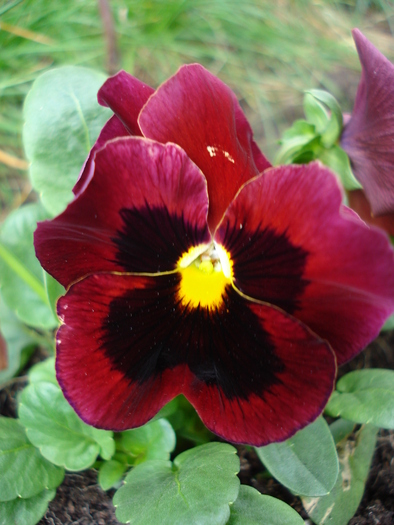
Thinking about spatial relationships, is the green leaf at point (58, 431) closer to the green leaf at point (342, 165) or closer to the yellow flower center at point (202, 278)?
the yellow flower center at point (202, 278)

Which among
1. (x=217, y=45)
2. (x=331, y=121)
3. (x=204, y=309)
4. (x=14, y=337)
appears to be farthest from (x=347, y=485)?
(x=217, y=45)

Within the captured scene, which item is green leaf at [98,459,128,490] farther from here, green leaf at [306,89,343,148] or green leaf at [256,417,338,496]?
green leaf at [306,89,343,148]

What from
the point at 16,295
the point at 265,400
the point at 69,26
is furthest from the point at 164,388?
the point at 69,26

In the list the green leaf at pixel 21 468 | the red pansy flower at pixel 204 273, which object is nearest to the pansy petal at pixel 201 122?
the red pansy flower at pixel 204 273

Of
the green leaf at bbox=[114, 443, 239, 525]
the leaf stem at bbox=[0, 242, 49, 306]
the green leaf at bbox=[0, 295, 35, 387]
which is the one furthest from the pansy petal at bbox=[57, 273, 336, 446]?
the green leaf at bbox=[0, 295, 35, 387]

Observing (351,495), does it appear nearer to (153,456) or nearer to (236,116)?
(153,456)

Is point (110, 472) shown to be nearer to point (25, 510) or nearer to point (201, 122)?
point (25, 510)

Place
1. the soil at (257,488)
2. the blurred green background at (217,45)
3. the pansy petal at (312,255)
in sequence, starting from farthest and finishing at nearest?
the blurred green background at (217,45) → the soil at (257,488) → the pansy petal at (312,255)
